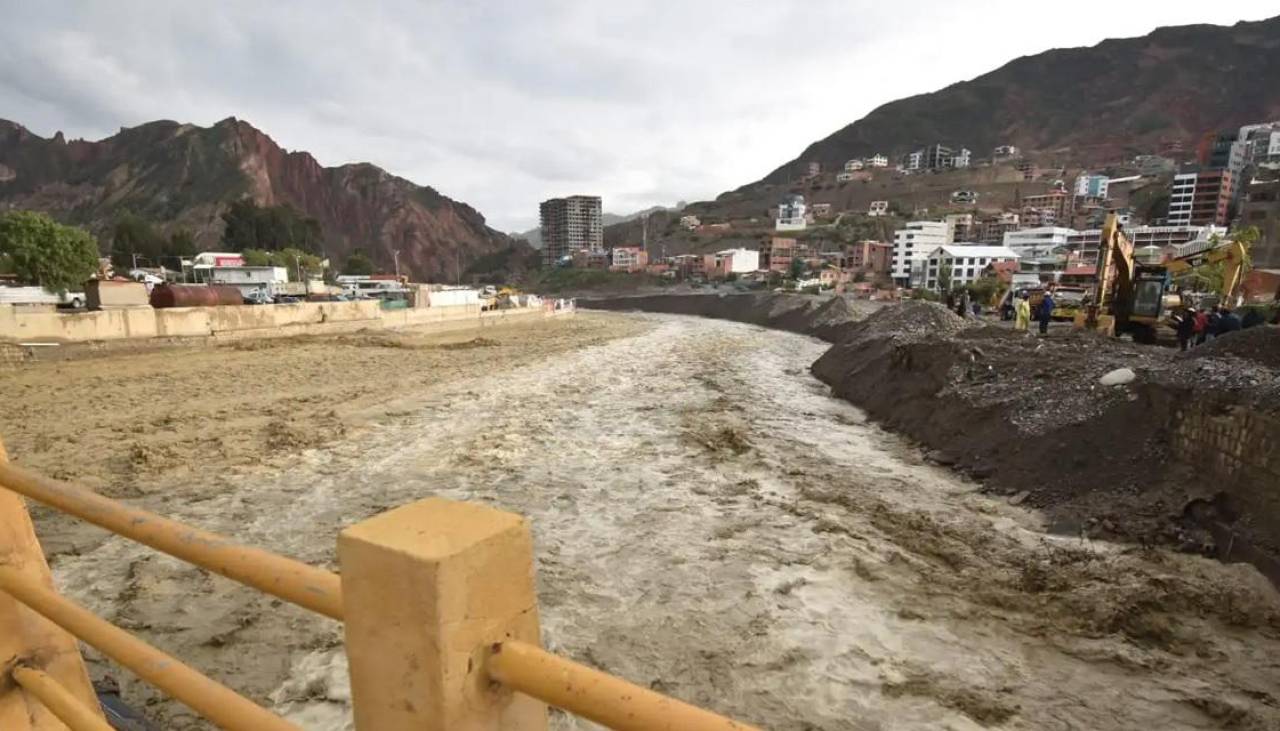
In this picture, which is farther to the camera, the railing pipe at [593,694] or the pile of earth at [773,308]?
the pile of earth at [773,308]

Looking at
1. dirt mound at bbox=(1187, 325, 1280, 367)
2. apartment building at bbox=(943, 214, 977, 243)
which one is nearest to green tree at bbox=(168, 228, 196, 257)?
dirt mound at bbox=(1187, 325, 1280, 367)

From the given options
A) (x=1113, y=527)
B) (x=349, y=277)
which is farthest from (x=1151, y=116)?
(x=1113, y=527)

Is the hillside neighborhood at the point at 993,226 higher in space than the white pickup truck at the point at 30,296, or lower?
higher

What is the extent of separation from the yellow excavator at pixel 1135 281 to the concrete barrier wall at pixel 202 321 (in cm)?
3102

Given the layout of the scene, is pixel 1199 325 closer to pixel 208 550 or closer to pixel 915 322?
pixel 915 322

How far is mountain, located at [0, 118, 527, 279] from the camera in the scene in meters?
125

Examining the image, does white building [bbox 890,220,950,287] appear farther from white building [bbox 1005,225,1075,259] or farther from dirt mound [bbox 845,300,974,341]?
dirt mound [bbox 845,300,974,341]

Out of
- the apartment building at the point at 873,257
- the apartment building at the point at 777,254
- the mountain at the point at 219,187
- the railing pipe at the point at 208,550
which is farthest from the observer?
the mountain at the point at 219,187

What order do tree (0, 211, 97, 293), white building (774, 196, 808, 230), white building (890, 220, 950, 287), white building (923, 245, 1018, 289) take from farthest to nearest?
white building (774, 196, 808, 230) < white building (890, 220, 950, 287) < white building (923, 245, 1018, 289) < tree (0, 211, 97, 293)

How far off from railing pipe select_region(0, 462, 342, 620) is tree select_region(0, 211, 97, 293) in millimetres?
49375

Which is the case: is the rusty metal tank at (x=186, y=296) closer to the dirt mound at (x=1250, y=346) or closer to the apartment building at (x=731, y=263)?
the dirt mound at (x=1250, y=346)

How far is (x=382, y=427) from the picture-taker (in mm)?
12023

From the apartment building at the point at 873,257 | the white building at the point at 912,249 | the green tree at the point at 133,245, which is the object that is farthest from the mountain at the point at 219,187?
the white building at the point at 912,249

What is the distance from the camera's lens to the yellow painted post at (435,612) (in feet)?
3.39
